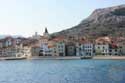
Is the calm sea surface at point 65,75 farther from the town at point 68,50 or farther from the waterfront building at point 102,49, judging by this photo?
the town at point 68,50

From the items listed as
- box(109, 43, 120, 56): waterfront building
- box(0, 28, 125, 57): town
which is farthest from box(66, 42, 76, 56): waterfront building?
box(109, 43, 120, 56): waterfront building

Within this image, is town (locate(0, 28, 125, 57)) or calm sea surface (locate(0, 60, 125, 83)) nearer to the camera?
calm sea surface (locate(0, 60, 125, 83))

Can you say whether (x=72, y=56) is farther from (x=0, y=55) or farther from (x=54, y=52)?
(x=0, y=55)

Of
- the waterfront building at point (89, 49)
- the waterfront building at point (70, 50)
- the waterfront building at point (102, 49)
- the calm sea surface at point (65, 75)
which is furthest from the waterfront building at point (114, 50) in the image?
the calm sea surface at point (65, 75)

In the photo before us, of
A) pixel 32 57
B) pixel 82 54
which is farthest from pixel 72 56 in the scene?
pixel 32 57

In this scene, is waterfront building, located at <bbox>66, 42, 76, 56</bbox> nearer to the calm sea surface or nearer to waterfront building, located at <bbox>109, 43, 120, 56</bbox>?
waterfront building, located at <bbox>109, 43, 120, 56</bbox>

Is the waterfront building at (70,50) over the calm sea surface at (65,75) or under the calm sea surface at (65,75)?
over

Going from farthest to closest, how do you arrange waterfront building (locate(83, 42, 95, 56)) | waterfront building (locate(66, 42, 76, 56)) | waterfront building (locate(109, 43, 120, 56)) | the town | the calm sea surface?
waterfront building (locate(66, 42, 76, 56)) → waterfront building (locate(83, 42, 95, 56)) → the town → waterfront building (locate(109, 43, 120, 56)) → the calm sea surface

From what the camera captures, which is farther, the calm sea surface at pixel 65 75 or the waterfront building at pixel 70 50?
the waterfront building at pixel 70 50

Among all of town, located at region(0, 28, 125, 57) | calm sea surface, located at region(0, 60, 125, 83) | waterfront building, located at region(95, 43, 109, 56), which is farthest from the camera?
town, located at region(0, 28, 125, 57)

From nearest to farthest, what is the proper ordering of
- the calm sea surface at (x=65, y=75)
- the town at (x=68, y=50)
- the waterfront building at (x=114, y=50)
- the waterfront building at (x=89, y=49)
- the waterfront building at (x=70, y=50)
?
the calm sea surface at (x=65, y=75) < the waterfront building at (x=114, y=50) < the town at (x=68, y=50) < the waterfront building at (x=89, y=49) < the waterfront building at (x=70, y=50)

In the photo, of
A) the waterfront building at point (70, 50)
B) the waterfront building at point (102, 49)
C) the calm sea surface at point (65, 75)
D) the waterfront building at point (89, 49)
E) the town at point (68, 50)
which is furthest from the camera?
the waterfront building at point (70, 50)

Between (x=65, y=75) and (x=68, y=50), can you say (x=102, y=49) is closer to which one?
(x=68, y=50)

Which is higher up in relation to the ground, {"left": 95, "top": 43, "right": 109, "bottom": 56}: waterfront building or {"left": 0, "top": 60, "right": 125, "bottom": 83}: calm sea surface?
{"left": 95, "top": 43, "right": 109, "bottom": 56}: waterfront building
